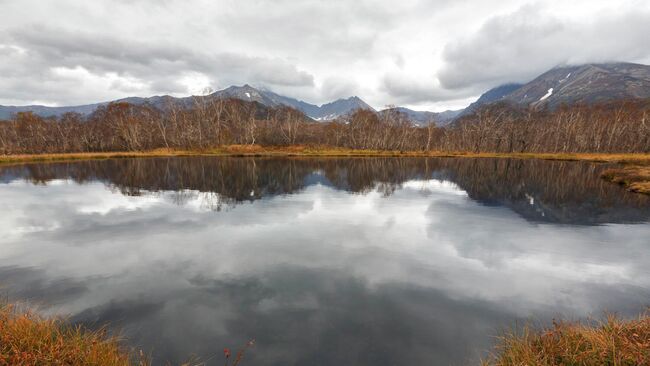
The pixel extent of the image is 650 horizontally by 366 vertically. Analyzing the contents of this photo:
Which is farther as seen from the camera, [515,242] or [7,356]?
[515,242]

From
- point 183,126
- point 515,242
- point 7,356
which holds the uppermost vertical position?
point 183,126

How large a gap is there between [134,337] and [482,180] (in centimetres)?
4812

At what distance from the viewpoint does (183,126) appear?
118688 mm

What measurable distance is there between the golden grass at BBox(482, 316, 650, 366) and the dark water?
1.65 m

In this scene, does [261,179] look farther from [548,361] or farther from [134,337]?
[548,361]

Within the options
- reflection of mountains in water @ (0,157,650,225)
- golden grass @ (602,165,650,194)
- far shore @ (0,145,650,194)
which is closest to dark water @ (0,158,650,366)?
reflection of mountains in water @ (0,157,650,225)

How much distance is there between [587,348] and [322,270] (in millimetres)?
9356

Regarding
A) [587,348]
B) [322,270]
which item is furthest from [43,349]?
[587,348]

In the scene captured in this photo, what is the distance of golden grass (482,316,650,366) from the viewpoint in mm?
6066

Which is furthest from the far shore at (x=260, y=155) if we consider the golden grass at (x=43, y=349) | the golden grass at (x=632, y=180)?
the golden grass at (x=43, y=349)

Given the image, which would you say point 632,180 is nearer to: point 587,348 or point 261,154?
point 587,348

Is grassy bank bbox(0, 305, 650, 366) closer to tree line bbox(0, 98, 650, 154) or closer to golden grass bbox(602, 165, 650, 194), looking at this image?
golden grass bbox(602, 165, 650, 194)

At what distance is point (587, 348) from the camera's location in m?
6.69

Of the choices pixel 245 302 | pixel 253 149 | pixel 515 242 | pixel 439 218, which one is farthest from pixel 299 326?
pixel 253 149
